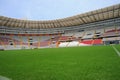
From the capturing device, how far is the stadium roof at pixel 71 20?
149ft

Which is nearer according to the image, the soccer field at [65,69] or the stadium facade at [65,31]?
the soccer field at [65,69]

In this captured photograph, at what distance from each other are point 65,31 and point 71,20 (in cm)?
963

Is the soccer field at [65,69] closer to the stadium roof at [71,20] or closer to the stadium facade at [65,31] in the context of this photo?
the stadium facade at [65,31]

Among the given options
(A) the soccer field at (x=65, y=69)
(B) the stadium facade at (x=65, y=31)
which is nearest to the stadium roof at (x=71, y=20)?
(B) the stadium facade at (x=65, y=31)

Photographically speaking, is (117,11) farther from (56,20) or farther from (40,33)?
(40,33)

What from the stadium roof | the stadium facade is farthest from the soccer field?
the stadium roof

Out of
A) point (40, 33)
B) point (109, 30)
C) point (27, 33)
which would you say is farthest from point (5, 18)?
point (109, 30)

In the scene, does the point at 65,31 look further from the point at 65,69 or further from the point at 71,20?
the point at 65,69

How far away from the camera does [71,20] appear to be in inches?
2186

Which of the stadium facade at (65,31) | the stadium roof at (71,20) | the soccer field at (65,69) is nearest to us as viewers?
the soccer field at (65,69)

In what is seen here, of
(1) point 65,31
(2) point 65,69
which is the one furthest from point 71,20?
(2) point 65,69

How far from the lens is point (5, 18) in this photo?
1928 inches

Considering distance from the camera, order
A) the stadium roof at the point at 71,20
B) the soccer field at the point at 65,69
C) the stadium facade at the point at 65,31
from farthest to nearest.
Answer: the stadium facade at the point at 65,31
the stadium roof at the point at 71,20
the soccer field at the point at 65,69

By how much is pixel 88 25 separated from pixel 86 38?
904cm
